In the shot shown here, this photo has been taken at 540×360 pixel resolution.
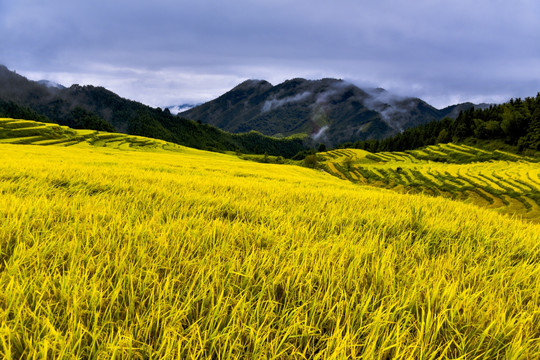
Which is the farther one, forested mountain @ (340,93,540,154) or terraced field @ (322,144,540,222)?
forested mountain @ (340,93,540,154)

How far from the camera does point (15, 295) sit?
1282mm

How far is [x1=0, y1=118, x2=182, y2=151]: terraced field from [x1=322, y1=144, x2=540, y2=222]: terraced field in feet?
232

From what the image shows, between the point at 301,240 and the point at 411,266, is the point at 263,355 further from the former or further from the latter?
the point at 411,266

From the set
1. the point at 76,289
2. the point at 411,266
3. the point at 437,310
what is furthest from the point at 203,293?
the point at 411,266

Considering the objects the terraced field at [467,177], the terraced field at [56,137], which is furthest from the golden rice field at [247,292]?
the terraced field at [56,137]

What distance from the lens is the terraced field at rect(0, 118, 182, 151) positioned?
65.0m

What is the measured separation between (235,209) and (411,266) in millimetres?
2188

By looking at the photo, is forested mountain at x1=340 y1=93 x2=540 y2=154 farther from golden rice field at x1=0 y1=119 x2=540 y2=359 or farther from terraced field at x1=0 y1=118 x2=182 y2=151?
terraced field at x1=0 y1=118 x2=182 y2=151

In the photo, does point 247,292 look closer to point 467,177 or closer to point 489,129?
point 467,177

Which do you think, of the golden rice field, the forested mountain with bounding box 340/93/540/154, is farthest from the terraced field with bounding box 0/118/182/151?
the forested mountain with bounding box 340/93/540/154

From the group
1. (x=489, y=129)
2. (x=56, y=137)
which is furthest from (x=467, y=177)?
(x=56, y=137)

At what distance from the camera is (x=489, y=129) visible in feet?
315

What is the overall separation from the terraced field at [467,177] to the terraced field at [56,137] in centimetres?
7086

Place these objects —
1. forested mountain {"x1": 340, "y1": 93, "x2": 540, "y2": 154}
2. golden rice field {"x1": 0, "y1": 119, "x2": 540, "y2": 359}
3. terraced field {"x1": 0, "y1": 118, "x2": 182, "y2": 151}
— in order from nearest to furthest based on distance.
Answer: golden rice field {"x1": 0, "y1": 119, "x2": 540, "y2": 359}, terraced field {"x1": 0, "y1": 118, "x2": 182, "y2": 151}, forested mountain {"x1": 340, "y1": 93, "x2": 540, "y2": 154}
